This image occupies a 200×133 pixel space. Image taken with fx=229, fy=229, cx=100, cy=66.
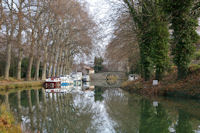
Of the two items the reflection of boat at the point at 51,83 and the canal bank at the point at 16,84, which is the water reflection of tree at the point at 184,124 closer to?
the canal bank at the point at 16,84

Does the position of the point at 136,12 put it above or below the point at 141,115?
above

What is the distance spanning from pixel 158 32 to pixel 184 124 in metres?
10.9

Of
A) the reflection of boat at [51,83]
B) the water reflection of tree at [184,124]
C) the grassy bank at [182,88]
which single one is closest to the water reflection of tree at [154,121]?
the water reflection of tree at [184,124]

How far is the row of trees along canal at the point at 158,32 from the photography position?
13.8 metres

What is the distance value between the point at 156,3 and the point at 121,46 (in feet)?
20.5

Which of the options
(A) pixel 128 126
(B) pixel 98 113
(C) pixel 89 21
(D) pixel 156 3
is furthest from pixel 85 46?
(A) pixel 128 126

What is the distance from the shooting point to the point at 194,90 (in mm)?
12531

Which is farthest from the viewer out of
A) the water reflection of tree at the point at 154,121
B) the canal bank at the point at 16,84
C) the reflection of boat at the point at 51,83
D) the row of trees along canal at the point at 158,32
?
the reflection of boat at the point at 51,83

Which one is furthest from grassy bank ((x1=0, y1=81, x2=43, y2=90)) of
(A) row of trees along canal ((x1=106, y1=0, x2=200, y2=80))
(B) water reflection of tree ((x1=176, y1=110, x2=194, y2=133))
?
(B) water reflection of tree ((x1=176, y1=110, x2=194, y2=133))

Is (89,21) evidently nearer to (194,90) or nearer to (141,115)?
(194,90)

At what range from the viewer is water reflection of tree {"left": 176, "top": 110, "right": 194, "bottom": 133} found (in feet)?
21.3

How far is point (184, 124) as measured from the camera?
7.18 m

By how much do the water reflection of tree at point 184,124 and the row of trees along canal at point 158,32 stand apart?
20.9 feet

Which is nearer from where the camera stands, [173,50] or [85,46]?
[173,50]
